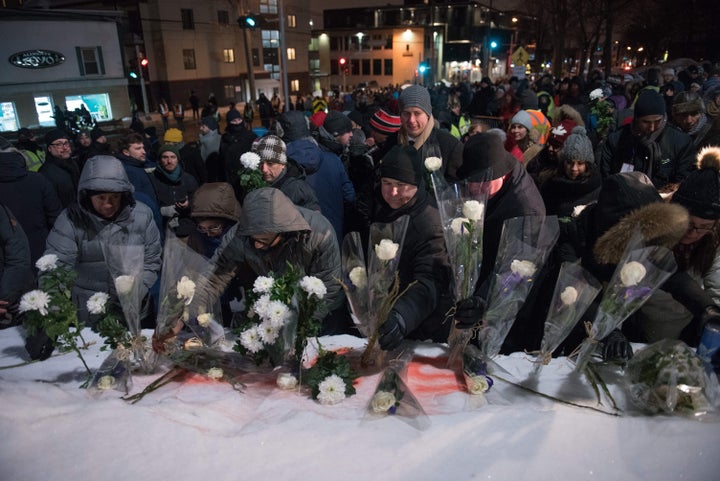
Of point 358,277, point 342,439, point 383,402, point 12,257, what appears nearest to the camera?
point 342,439

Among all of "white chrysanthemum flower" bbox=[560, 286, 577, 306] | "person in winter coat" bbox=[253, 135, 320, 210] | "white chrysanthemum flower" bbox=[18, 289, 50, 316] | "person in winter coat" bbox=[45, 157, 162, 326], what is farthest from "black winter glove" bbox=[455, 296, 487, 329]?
"person in winter coat" bbox=[253, 135, 320, 210]

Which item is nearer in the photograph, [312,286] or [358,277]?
[312,286]

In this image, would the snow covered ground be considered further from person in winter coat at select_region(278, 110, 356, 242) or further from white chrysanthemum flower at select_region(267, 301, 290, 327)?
person in winter coat at select_region(278, 110, 356, 242)

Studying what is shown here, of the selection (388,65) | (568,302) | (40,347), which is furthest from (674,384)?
(388,65)

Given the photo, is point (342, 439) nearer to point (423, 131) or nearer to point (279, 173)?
point (279, 173)

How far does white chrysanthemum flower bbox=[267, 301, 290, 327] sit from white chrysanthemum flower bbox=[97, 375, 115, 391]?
0.80 metres

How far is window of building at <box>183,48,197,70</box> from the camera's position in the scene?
35.5 metres

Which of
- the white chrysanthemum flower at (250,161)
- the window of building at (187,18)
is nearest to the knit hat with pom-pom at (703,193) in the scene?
the white chrysanthemum flower at (250,161)

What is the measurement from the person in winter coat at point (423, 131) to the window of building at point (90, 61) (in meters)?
29.3

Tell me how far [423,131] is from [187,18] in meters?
37.9

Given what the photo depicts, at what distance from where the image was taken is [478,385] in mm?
1860

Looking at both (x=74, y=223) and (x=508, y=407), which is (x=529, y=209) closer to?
(x=508, y=407)

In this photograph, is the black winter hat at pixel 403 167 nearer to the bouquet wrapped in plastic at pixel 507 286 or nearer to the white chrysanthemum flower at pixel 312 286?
the bouquet wrapped in plastic at pixel 507 286

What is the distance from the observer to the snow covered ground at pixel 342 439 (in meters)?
1.50
